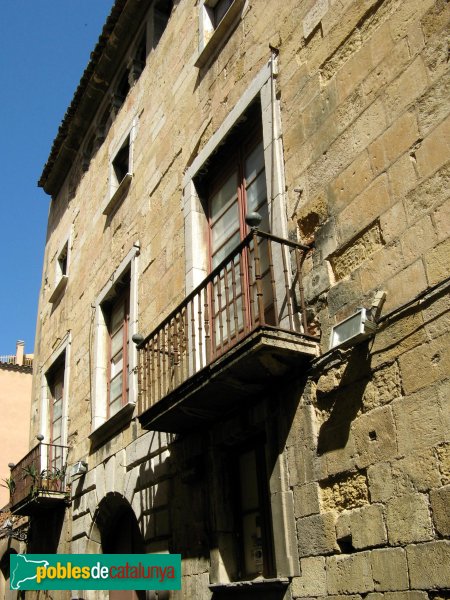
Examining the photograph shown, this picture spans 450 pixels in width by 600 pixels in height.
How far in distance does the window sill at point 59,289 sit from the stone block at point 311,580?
8652mm

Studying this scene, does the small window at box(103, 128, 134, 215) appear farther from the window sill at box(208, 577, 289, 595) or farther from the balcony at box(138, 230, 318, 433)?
the window sill at box(208, 577, 289, 595)

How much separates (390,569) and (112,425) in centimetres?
510

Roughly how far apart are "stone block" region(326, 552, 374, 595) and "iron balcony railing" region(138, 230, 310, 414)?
1550mm

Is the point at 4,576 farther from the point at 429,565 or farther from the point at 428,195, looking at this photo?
the point at 428,195

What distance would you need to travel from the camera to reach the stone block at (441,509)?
361cm

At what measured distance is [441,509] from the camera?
12.0ft

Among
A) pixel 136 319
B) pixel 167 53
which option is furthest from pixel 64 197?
pixel 136 319

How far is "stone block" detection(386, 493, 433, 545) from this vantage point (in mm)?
3744

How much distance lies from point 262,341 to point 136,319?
4.01m

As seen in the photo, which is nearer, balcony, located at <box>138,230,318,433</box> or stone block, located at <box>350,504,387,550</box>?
stone block, located at <box>350,504,387,550</box>

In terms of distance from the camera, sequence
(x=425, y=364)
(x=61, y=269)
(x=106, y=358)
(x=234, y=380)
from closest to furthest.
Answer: (x=425, y=364), (x=234, y=380), (x=106, y=358), (x=61, y=269)

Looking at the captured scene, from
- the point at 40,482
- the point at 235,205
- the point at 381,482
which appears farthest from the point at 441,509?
the point at 40,482

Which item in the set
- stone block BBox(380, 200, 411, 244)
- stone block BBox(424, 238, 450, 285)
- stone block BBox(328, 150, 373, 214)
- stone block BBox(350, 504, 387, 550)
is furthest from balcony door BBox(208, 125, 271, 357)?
stone block BBox(350, 504, 387, 550)

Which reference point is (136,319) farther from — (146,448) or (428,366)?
(428,366)
